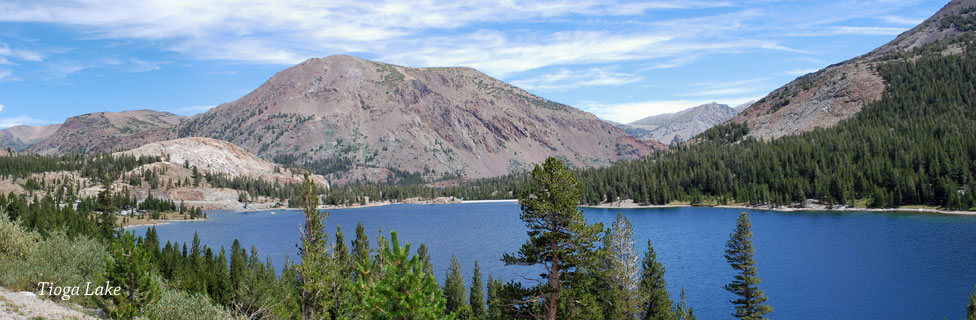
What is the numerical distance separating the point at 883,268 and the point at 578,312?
68.2 meters

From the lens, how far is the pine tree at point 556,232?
95.5 feet

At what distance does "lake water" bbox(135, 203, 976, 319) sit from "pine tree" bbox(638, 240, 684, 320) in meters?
11.1

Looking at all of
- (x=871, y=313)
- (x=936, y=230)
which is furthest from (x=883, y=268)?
(x=936, y=230)

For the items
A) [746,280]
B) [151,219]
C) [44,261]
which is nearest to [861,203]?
[746,280]

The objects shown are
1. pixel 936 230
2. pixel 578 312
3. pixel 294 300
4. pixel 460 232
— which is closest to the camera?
pixel 578 312

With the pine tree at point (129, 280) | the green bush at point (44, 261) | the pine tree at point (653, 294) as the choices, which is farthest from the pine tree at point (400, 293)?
the pine tree at point (653, 294)

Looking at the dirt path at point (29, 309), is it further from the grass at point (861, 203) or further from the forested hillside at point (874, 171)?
the grass at point (861, 203)

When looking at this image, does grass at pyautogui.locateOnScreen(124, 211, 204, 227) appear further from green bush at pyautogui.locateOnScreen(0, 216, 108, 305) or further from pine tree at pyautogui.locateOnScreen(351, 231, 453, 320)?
pine tree at pyautogui.locateOnScreen(351, 231, 453, 320)

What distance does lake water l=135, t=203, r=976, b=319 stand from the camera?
60.5 m

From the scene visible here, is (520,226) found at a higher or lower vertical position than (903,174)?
lower

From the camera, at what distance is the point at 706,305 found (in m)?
61.3

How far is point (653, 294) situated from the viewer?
48250 mm

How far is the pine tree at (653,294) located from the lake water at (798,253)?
1110 cm

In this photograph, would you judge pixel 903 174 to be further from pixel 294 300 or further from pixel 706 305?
pixel 294 300
